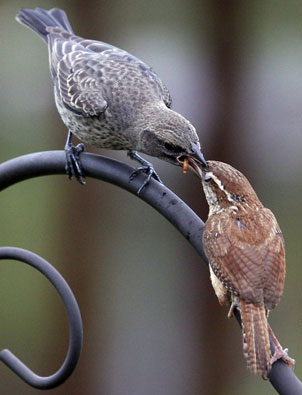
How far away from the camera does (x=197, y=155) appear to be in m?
3.20

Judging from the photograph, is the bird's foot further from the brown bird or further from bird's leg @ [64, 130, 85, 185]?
bird's leg @ [64, 130, 85, 185]

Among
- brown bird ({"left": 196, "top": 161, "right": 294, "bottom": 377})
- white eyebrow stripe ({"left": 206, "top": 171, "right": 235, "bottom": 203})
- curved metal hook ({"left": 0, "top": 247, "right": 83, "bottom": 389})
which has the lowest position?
curved metal hook ({"left": 0, "top": 247, "right": 83, "bottom": 389})

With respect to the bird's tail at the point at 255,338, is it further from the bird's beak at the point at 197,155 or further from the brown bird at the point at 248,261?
the bird's beak at the point at 197,155

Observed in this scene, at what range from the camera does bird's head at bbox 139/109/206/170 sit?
3.25m

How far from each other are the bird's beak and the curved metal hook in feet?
2.21

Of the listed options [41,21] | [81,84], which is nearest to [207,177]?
[81,84]

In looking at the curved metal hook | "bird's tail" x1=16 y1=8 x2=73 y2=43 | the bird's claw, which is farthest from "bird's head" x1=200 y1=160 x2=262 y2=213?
"bird's tail" x1=16 y1=8 x2=73 y2=43

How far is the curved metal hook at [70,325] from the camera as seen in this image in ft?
9.94

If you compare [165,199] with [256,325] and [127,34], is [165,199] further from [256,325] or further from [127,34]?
[127,34]

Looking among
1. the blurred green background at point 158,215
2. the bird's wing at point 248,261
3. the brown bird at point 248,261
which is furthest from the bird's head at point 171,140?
the blurred green background at point 158,215

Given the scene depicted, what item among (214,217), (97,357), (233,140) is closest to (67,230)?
(97,357)

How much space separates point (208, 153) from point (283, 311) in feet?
4.14

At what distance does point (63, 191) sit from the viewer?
6.17 metres

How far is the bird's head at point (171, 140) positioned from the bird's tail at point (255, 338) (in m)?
0.67
